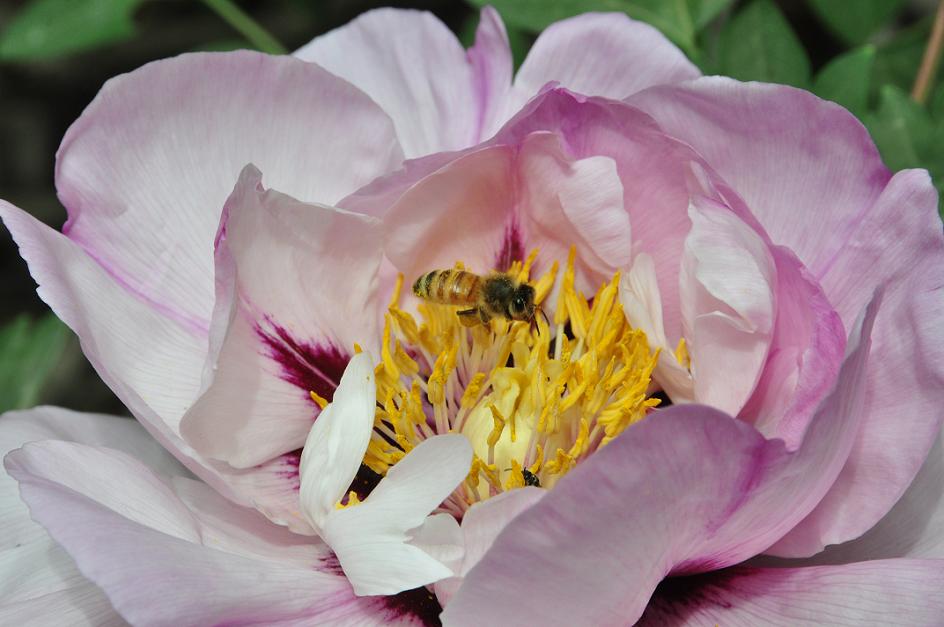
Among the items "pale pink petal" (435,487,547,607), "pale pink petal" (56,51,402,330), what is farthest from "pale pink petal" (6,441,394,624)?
"pale pink petal" (56,51,402,330)

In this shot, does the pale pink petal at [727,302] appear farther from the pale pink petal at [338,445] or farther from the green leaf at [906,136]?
the green leaf at [906,136]

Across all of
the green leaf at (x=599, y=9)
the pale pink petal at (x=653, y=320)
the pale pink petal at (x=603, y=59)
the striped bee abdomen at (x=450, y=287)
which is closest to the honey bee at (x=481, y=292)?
the striped bee abdomen at (x=450, y=287)

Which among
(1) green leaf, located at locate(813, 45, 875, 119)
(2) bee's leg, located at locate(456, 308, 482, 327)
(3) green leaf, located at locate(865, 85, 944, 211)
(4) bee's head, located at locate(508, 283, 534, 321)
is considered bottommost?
(2) bee's leg, located at locate(456, 308, 482, 327)

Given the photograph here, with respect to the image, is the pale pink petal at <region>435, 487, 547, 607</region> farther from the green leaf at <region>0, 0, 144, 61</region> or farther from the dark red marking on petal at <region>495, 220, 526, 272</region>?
the green leaf at <region>0, 0, 144, 61</region>

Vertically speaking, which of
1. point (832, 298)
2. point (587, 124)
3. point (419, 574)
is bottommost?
point (419, 574)

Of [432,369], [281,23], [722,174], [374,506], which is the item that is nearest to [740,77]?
[722,174]

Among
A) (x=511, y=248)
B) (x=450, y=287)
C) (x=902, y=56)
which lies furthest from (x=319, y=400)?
(x=902, y=56)

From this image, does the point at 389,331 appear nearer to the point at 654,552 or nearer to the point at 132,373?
the point at 132,373
